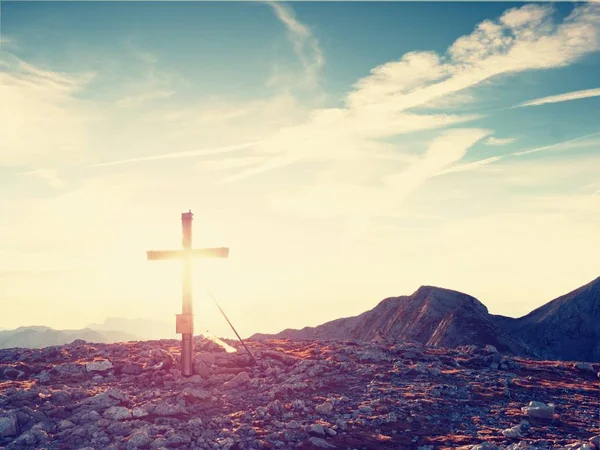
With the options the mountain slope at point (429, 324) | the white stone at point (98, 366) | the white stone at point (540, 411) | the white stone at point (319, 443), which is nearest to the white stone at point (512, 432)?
the white stone at point (540, 411)

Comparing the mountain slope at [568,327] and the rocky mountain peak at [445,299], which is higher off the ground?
the rocky mountain peak at [445,299]

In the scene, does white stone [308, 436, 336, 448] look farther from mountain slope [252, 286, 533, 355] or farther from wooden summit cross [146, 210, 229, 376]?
mountain slope [252, 286, 533, 355]

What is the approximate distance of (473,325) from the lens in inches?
1716

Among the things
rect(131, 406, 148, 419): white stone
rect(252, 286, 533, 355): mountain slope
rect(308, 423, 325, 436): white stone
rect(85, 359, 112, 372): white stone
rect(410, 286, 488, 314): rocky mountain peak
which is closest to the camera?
rect(308, 423, 325, 436): white stone

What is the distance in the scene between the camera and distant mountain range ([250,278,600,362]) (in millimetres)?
43438

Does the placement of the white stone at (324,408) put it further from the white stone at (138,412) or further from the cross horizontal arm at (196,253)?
the cross horizontal arm at (196,253)

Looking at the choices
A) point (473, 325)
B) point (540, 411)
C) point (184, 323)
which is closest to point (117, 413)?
point (184, 323)

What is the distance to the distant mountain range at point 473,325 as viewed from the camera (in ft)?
143

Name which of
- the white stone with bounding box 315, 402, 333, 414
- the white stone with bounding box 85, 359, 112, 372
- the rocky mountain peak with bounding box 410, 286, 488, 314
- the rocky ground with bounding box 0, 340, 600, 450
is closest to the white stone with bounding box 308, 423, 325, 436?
the rocky ground with bounding box 0, 340, 600, 450

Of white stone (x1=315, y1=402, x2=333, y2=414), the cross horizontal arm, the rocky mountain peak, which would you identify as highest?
the cross horizontal arm

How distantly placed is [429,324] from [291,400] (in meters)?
30.7

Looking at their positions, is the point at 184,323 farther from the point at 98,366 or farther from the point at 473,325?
the point at 473,325

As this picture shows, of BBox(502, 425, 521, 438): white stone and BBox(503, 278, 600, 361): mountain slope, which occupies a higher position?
BBox(503, 278, 600, 361): mountain slope

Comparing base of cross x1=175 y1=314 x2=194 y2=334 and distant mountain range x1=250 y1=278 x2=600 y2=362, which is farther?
distant mountain range x1=250 y1=278 x2=600 y2=362
